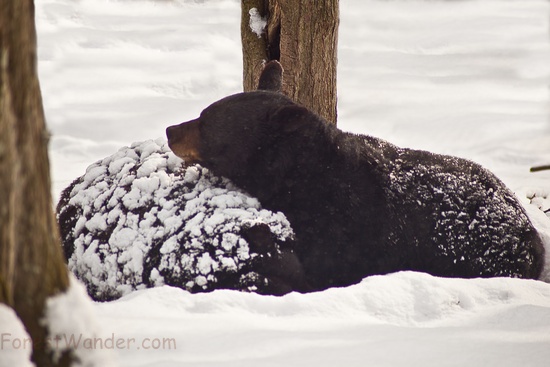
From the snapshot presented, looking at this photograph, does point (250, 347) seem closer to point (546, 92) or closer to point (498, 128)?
point (498, 128)

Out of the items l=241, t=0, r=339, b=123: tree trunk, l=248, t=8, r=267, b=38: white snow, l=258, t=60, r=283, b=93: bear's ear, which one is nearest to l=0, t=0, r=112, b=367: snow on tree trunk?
l=258, t=60, r=283, b=93: bear's ear

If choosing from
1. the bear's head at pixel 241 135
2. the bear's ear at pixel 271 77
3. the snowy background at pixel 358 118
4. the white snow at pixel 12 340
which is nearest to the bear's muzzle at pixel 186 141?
the bear's head at pixel 241 135

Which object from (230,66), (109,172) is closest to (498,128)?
(230,66)

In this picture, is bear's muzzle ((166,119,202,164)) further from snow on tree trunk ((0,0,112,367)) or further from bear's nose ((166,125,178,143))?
snow on tree trunk ((0,0,112,367))

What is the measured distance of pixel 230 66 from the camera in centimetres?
1112

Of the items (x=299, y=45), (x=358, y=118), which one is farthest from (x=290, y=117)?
(x=358, y=118)

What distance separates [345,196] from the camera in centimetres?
388

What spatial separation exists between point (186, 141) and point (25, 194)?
2304 millimetres

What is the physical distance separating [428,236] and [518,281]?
57 centimetres

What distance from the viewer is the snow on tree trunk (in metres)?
1.56

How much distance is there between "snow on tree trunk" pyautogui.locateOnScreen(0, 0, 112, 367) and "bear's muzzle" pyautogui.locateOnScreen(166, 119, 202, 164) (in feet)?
7.06

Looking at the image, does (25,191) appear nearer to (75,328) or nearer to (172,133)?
(75,328)

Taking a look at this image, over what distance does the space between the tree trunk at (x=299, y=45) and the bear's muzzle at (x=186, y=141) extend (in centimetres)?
145

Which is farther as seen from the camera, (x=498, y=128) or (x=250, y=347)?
(x=498, y=128)
